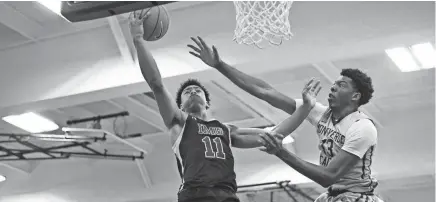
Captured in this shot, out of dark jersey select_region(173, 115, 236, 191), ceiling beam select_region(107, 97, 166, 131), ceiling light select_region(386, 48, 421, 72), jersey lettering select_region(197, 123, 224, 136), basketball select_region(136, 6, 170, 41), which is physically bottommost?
dark jersey select_region(173, 115, 236, 191)

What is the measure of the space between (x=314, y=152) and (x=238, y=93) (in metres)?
2.33

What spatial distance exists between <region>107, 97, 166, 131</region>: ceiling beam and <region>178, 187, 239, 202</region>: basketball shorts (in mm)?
8491

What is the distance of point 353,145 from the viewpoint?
4484 millimetres

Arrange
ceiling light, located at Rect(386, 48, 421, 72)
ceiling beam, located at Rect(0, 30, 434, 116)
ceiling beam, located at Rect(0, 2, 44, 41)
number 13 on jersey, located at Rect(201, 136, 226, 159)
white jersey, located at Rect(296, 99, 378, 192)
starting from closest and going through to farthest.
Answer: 1. white jersey, located at Rect(296, 99, 378, 192)
2. number 13 on jersey, located at Rect(201, 136, 226, 159)
3. ceiling beam, located at Rect(0, 30, 434, 116)
4. ceiling beam, located at Rect(0, 2, 44, 41)
5. ceiling light, located at Rect(386, 48, 421, 72)

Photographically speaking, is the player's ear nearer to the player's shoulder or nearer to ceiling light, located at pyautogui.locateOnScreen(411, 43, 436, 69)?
the player's shoulder

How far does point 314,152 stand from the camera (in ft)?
43.5

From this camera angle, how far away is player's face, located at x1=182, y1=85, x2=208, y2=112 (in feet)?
17.2

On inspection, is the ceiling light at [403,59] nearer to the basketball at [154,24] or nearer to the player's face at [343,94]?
the basketball at [154,24]

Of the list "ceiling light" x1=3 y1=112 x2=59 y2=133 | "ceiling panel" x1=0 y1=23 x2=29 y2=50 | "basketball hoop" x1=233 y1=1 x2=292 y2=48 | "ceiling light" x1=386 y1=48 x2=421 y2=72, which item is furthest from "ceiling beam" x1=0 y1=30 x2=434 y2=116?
"ceiling light" x1=3 y1=112 x2=59 y2=133

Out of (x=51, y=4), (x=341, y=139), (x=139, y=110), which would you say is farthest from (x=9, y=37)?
(x=341, y=139)

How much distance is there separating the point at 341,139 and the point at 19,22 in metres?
6.89

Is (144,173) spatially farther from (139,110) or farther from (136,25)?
(136,25)

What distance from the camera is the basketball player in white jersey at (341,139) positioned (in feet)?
14.3

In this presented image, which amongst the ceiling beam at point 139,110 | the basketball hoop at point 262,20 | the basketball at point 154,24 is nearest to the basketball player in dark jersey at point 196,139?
the basketball at point 154,24
